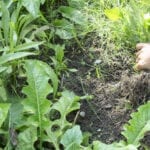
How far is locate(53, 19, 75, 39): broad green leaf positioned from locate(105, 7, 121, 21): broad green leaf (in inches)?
8.8

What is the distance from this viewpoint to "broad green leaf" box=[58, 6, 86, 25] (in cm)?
272

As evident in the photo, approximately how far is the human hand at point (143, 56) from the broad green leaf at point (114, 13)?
25 centimetres

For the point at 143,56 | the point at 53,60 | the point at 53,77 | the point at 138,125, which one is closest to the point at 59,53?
the point at 53,60

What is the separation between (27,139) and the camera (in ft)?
6.65

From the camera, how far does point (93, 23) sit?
2703mm

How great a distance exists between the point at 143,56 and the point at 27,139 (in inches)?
29.8

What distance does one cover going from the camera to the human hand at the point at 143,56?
7.72 ft

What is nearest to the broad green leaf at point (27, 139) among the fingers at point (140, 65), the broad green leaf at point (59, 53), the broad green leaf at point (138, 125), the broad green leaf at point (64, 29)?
the broad green leaf at point (138, 125)

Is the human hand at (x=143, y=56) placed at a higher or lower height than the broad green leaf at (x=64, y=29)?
lower

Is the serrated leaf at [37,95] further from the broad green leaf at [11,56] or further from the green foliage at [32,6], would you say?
the green foliage at [32,6]

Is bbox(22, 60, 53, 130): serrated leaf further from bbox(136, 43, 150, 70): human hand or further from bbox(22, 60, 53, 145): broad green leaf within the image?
bbox(136, 43, 150, 70): human hand

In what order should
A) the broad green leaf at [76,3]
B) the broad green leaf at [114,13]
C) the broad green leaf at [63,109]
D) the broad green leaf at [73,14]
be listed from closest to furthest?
the broad green leaf at [63,109] → the broad green leaf at [114,13] → the broad green leaf at [73,14] → the broad green leaf at [76,3]

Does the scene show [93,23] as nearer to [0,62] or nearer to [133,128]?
[0,62]

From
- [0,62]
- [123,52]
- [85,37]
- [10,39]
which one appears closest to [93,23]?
[85,37]
